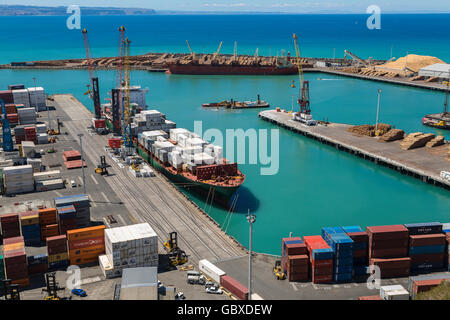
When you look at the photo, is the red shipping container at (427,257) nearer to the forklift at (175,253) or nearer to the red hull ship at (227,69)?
the forklift at (175,253)

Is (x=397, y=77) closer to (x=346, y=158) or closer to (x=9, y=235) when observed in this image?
(x=346, y=158)

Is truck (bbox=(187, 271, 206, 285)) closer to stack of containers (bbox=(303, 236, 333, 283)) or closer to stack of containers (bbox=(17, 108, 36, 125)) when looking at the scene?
stack of containers (bbox=(303, 236, 333, 283))

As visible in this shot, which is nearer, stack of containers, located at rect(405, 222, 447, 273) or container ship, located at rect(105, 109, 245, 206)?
stack of containers, located at rect(405, 222, 447, 273)

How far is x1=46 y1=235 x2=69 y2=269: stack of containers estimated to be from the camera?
38812 millimetres

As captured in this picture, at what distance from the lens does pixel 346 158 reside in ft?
248

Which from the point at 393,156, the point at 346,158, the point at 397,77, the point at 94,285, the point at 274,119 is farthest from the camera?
the point at 397,77

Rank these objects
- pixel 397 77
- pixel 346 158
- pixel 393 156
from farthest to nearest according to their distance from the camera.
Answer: pixel 397 77
pixel 346 158
pixel 393 156

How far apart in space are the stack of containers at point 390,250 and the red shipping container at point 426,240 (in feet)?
1.79

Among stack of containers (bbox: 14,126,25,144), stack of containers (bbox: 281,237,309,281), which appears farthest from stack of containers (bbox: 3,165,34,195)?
stack of containers (bbox: 281,237,309,281)

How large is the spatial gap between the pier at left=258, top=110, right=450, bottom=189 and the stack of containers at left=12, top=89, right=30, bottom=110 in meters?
60.3

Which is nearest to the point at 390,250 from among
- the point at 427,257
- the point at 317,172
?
the point at 427,257

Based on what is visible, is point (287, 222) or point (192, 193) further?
point (192, 193)

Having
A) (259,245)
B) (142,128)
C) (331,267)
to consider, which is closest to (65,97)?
(142,128)

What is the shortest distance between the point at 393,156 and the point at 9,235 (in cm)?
5480
